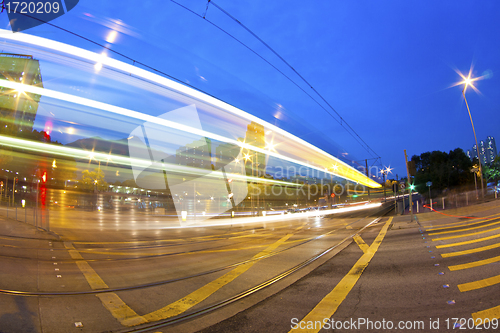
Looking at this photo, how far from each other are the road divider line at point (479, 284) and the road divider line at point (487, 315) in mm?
842

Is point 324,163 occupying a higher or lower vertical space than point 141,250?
higher

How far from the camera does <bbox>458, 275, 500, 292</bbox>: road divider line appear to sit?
4465 millimetres

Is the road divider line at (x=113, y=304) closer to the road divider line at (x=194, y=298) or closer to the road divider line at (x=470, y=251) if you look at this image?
the road divider line at (x=194, y=298)

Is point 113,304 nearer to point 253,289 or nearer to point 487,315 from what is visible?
point 253,289

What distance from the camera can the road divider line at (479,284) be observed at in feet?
14.6

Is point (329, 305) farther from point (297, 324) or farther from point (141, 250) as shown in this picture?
point (141, 250)

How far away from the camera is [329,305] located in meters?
4.25

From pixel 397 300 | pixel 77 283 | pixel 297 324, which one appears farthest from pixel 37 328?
pixel 397 300

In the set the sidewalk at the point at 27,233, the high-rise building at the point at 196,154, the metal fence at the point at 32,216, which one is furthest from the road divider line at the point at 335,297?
the high-rise building at the point at 196,154

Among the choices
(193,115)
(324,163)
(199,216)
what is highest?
(193,115)

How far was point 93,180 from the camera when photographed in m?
38.6

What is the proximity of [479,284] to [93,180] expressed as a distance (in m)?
45.0

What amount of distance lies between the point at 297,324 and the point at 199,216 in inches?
1074

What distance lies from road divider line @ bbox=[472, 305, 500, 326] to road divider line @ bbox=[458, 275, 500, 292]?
0.84m
